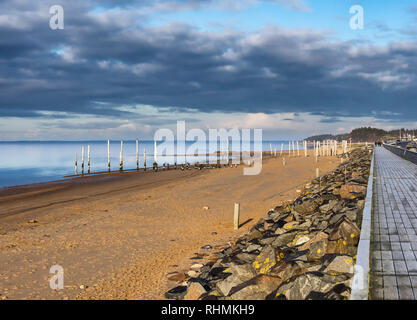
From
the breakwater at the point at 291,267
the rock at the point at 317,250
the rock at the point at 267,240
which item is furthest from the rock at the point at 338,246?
the rock at the point at 267,240

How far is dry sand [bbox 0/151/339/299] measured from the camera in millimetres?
7363

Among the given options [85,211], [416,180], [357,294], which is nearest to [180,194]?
[85,211]

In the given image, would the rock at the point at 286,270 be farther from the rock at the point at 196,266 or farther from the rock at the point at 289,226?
the rock at the point at 289,226

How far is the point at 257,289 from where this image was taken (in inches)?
191

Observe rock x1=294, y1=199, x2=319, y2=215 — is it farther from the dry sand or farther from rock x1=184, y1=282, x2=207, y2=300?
rock x1=184, y1=282, x2=207, y2=300

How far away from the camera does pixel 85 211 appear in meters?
15.9

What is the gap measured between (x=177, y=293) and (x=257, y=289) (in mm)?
2308

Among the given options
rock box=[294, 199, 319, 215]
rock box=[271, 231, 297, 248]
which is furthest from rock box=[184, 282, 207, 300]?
rock box=[294, 199, 319, 215]

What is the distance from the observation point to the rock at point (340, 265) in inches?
176

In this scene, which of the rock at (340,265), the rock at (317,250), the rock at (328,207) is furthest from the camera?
the rock at (328,207)

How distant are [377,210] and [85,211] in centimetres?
1325

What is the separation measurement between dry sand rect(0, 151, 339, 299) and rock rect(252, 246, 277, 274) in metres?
2.23

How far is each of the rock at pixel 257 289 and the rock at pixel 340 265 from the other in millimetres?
856

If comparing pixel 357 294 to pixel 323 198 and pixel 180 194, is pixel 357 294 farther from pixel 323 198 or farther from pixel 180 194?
pixel 180 194
